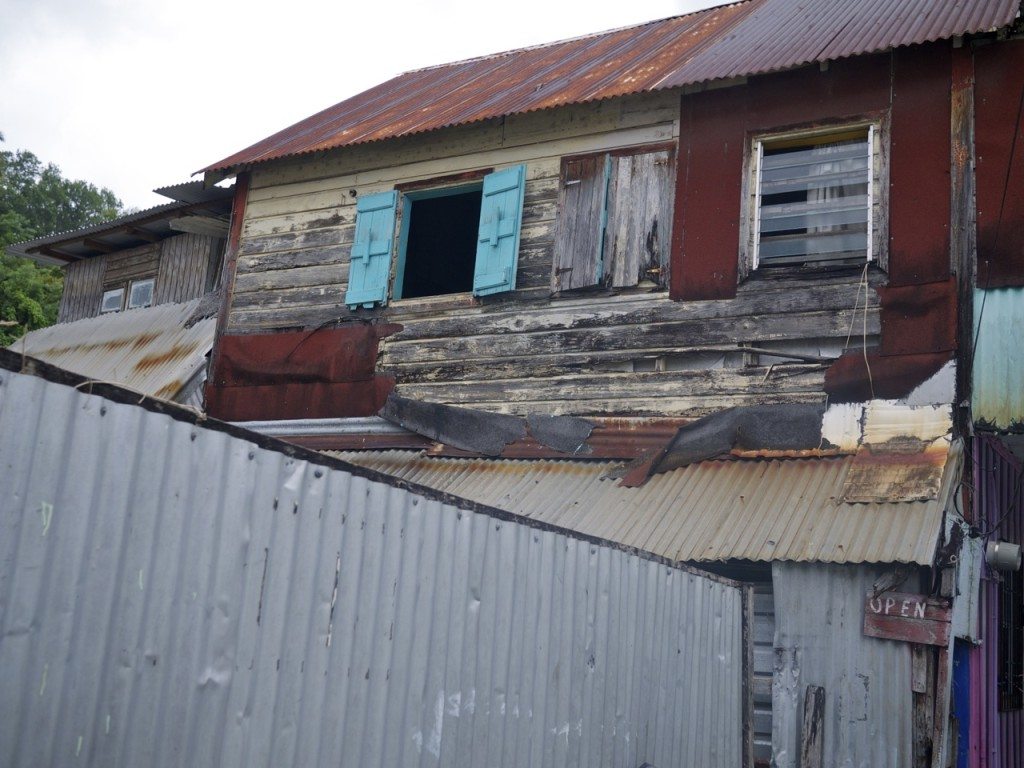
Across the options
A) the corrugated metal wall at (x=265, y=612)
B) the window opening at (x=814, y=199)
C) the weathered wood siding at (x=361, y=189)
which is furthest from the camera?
the weathered wood siding at (x=361, y=189)

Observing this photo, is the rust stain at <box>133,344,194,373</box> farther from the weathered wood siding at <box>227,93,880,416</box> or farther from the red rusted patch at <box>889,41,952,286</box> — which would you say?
the red rusted patch at <box>889,41,952,286</box>

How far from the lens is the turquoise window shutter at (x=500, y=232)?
10.3 m

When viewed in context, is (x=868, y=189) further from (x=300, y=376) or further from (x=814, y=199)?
(x=300, y=376)

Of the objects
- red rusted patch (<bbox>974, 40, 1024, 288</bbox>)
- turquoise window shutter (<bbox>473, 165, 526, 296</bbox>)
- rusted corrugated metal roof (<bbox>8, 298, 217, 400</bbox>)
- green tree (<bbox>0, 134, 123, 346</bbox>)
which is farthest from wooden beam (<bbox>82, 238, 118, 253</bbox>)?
green tree (<bbox>0, 134, 123, 346</bbox>)

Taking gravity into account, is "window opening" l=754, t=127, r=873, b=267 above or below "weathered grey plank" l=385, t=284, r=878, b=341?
above

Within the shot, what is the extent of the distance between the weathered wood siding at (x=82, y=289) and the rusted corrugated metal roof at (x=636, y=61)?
491 cm

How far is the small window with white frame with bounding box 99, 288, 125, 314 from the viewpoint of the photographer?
15773mm

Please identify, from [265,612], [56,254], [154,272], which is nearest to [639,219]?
[265,612]

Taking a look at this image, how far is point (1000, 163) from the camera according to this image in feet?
27.3

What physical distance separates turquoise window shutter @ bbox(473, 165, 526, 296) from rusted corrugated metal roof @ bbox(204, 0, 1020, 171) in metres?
0.70

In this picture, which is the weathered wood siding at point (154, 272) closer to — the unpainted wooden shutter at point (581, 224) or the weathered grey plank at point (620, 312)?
the weathered grey plank at point (620, 312)

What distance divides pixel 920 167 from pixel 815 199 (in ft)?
3.15

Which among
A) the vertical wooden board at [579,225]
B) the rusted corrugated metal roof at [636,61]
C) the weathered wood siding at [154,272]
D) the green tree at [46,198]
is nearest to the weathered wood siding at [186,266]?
the weathered wood siding at [154,272]

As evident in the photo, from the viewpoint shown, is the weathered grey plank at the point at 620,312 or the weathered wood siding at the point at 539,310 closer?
the weathered grey plank at the point at 620,312
